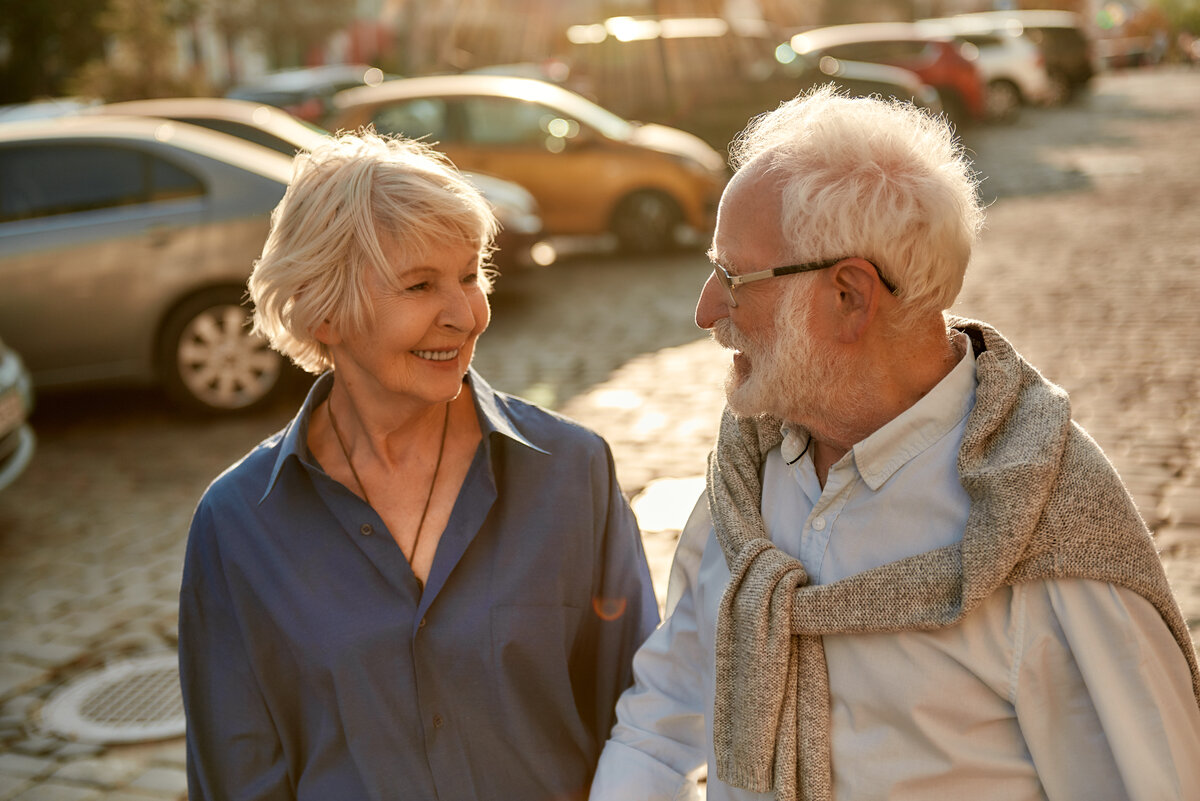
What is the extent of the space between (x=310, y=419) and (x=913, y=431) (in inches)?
52.8

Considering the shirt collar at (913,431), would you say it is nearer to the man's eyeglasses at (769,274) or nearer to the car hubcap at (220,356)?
the man's eyeglasses at (769,274)

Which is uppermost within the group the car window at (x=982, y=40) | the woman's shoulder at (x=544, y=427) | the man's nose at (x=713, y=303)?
the man's nose at (x=713, y=303)

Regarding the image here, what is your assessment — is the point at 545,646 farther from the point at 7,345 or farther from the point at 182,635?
the point at 7,345

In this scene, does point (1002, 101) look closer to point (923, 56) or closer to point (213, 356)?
point (923, 56)

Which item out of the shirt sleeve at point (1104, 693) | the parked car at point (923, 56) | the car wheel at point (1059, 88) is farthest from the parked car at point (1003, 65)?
the shirt sleeve at point (1104, 693)

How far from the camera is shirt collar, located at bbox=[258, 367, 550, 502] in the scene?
255 centimetres

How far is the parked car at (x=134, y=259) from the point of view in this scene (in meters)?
7.79

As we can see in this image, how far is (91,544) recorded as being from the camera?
20.2 ft

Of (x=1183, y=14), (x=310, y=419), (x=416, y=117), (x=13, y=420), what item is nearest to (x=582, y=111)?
(x=416, y=117)

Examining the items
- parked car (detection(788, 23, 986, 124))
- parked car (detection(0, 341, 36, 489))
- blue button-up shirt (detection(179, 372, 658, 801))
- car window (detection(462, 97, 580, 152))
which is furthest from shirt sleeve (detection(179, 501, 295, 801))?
parked car (detection(788, 23, 986, 124))

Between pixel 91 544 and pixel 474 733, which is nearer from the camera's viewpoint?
pixel 474 733

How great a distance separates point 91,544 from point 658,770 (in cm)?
454

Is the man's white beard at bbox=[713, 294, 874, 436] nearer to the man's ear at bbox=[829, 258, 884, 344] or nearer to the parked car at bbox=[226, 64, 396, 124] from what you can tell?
the man's ear at bbox=[829, 258, 884, 344]

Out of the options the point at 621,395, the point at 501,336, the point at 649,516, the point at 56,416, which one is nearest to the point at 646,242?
the point at 501,336
